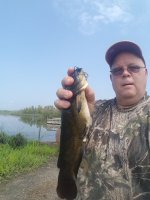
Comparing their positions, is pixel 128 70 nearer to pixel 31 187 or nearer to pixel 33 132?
pixel 31 187

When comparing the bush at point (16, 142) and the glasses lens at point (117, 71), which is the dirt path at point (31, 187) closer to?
the bush at point (16, 142)

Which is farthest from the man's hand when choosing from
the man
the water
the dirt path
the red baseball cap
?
the water

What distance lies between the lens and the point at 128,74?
3355 mm

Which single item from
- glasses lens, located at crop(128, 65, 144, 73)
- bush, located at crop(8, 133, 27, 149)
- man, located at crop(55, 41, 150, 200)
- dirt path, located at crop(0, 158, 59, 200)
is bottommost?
dirt path, located at crop(0, 158, 59, 200)

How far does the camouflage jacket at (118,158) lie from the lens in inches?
118

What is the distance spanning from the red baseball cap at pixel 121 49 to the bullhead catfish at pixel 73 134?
0.85 metres

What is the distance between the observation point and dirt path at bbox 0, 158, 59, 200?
8242 millimetres

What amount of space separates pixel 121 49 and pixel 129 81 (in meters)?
0.42

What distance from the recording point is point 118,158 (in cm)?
313

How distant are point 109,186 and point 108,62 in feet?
4.67

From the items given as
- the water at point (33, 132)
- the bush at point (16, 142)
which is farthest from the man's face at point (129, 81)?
the water at point (33, 132)

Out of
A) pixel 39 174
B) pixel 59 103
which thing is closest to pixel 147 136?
pixel 59 103

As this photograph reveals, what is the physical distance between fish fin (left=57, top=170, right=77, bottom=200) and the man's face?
1.04m

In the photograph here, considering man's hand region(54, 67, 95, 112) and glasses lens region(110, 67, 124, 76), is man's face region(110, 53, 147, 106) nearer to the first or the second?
glasses lens region(110, 67, 124, 76)
